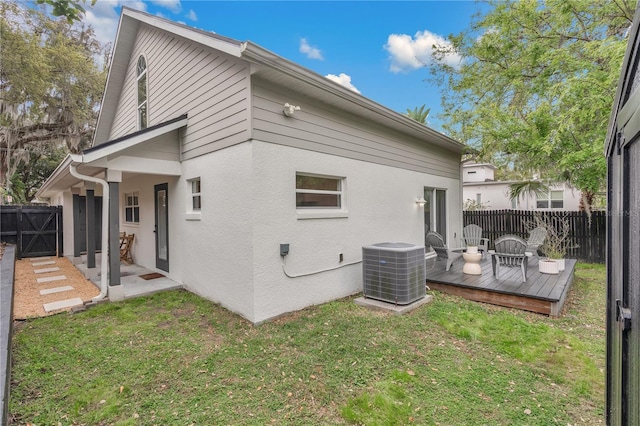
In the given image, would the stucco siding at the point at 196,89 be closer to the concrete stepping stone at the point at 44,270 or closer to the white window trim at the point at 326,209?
the white window trim at the point at 326,209

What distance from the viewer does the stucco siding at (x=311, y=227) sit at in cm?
460

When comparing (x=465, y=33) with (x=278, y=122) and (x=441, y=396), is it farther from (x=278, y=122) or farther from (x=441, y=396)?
(x=441, y=396)

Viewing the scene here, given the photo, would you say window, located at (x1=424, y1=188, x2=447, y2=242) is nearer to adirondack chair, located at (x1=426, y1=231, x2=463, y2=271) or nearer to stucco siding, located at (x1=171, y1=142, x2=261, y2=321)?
adirondack chair, located at (x1=426, y1=231, x2=463, y2=271)

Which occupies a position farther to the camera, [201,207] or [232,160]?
[201,207]

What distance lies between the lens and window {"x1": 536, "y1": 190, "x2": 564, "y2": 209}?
14.3 meters

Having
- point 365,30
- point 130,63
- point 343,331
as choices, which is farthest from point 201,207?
point 365,30

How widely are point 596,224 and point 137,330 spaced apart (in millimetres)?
12375

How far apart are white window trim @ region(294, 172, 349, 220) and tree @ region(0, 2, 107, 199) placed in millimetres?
11897

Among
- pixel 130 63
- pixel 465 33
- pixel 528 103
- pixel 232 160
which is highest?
pixel 465 33

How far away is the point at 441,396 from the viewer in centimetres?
286

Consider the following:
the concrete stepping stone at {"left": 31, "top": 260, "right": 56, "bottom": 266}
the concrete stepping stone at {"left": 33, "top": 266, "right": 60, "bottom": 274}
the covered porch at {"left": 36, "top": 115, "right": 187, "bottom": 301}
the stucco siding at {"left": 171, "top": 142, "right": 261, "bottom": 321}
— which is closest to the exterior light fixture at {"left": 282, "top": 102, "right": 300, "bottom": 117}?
the stucco siding at {"left": 171, "top": 142, "right": 261, "bottom": 321}

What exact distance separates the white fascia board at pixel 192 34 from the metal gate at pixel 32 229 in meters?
7.53

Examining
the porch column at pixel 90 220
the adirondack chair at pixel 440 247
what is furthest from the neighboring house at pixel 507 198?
the porch column at pixel 90 220

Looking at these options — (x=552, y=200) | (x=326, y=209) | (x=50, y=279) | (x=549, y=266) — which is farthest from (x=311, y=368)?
(x=552, y=200)
